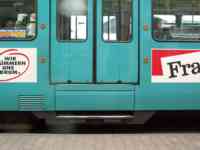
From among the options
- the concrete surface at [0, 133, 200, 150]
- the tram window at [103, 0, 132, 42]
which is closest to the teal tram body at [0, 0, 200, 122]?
the tram window at [103, 0, 132, 42]

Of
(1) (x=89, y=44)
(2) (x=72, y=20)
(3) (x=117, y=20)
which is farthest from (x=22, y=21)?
(3) (x=117, y=20)


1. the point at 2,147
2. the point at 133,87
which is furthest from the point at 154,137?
the point at 2,147

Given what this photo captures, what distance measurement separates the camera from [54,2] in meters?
9.39

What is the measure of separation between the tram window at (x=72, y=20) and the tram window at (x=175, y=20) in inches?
45.8

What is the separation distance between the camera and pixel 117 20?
945 centimetres

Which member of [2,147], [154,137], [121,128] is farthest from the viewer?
[121,128]

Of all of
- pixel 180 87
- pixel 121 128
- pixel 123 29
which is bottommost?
pixel 121 128

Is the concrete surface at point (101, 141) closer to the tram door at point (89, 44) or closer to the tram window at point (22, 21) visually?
the tram door at point (89, 44)

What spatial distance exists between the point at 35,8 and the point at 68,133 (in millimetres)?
2148

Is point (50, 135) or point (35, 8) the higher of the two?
point (35, 8)

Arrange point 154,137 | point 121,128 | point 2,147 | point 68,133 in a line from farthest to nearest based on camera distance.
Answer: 1. point 121,128
2. point 68,133
3. point 154,137
4. point 2,147

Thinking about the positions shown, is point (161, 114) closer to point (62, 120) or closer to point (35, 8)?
point (62, 120)

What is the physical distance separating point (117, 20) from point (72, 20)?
731 mm

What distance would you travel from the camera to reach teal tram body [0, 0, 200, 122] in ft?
30.7
